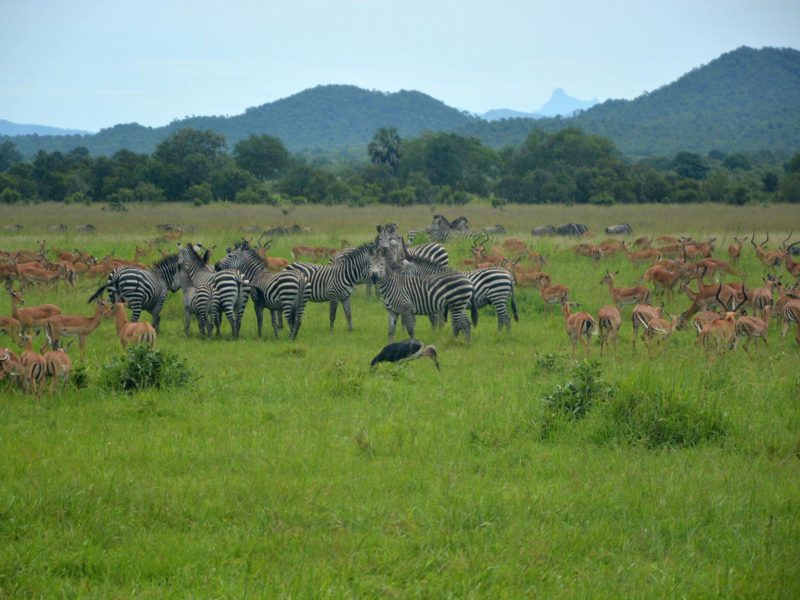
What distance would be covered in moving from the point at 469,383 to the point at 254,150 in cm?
6618

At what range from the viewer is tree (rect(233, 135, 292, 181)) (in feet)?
244

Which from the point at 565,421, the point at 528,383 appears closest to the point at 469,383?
the point at 528,383

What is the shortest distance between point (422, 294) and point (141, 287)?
519 centimetres

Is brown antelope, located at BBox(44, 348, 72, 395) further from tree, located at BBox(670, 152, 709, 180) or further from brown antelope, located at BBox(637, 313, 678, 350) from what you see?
tree, located at BBox(670, 152, 709, 180)

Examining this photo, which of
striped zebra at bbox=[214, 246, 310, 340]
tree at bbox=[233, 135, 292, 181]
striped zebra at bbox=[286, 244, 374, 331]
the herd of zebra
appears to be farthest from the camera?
tree at bbox=[233, 135, 292, 181]

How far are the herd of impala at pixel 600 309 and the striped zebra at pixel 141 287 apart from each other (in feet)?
1.68

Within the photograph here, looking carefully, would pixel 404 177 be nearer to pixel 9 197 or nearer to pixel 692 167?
pixel 692 167

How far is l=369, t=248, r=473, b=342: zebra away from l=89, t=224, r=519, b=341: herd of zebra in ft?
0.06

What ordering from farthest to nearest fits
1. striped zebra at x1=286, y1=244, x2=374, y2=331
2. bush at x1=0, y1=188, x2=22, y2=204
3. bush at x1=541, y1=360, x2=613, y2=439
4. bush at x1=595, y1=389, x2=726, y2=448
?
bush at x1=0, y1=188, x2=22, y2=204 → striped zebra at x1=286, y1=244, x2=374, y2=331 → bush at x1=541, y1=360, x2=613, y2=439 → bush at x1=595, y1=389, x2=726, y2=448

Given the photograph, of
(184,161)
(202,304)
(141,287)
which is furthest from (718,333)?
(184,161)

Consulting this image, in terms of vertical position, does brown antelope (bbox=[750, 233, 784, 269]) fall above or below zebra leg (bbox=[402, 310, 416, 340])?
above

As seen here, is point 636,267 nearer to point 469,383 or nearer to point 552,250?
point 552,250

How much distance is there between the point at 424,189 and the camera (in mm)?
59594

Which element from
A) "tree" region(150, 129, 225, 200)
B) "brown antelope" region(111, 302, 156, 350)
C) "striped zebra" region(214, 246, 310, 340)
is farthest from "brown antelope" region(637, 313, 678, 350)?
"tree" region(150, 129, 225, 200)
